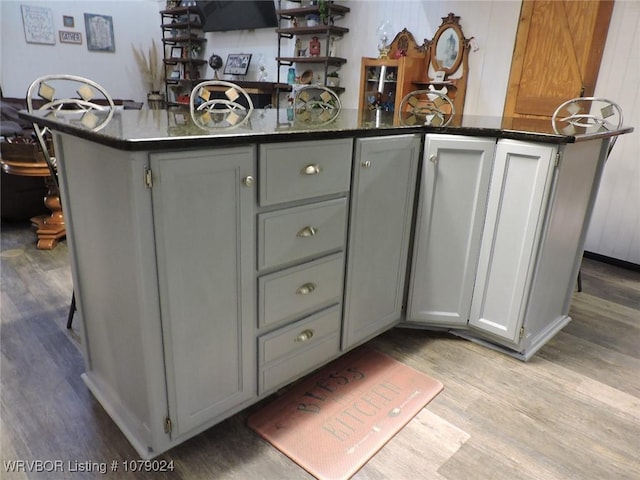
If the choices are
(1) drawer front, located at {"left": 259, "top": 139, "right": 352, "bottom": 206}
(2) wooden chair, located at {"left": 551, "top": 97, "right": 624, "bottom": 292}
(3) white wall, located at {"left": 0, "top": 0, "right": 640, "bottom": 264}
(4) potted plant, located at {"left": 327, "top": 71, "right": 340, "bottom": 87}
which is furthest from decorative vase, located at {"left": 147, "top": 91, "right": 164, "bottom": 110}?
(1) drawer front, located at {"left": 259, "top": 139, "right": 352, "bottom": 206}

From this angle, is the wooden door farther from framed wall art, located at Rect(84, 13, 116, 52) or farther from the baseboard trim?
framed wall art, located at Rect(84, 13, 116, 52)

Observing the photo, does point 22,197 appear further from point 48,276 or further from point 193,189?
point 193,189

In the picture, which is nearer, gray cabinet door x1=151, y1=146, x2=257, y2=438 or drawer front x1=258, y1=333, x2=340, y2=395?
gray cabinet door x1=151, y1=146, x2=257, y2=438

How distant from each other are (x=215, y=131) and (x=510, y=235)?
1.25 metres

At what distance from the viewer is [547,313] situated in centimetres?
211

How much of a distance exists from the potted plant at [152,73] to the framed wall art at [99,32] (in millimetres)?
333

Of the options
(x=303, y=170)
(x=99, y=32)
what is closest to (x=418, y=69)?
(x=303, y=170)

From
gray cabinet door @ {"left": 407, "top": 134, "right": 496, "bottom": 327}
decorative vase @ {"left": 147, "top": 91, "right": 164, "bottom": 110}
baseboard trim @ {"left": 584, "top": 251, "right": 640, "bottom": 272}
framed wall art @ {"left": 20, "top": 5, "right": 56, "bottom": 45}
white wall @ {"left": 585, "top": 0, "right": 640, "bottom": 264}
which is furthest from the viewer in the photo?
decorative vase @ {"left": 147, "top": 91, "right": 164, "bottom": 110}

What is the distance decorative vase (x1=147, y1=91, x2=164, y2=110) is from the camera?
253 inches

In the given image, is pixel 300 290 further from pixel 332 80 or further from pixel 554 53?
pixel 332 80

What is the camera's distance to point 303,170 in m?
1.42

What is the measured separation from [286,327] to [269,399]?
33 cm

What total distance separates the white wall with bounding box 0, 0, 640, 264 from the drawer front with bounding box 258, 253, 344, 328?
8.26ft

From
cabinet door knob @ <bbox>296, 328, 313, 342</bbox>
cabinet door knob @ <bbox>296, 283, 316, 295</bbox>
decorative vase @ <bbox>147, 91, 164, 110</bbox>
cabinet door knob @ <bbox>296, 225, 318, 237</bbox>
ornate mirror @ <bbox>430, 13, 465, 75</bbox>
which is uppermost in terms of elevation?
ornate mirror @ <bbox>430, 13, 465, 75</bbox>
